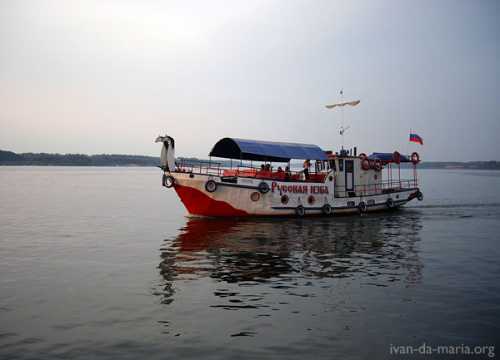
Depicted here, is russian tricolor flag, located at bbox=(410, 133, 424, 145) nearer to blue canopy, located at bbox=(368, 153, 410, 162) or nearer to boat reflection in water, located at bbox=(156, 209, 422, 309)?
blue canopy, located at bbox=(368, 153, 410, 162)

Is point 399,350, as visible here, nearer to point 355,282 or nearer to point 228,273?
point 355,282

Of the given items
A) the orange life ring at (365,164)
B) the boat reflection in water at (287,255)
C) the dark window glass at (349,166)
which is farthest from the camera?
the orange life ring at (365,164)

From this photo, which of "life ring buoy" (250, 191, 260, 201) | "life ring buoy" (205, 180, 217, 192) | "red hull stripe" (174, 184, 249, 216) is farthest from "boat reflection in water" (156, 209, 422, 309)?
"life ring buoy" (205, 180, 217, 192)

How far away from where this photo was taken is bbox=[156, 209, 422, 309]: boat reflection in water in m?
12.7

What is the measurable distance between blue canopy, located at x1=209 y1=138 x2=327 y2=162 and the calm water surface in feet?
20.4

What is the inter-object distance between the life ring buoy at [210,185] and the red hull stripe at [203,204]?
710 millimetres

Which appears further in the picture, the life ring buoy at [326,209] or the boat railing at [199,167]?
the life ring buoy at [326,209]

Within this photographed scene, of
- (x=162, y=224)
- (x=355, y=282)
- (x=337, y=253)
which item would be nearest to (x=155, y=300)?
(x=355, y=282)

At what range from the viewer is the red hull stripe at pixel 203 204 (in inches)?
1009

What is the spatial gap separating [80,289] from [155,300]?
2697 mm

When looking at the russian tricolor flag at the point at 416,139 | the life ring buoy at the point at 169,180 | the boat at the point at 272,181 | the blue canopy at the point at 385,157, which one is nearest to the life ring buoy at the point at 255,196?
the boat at the point at 272,181

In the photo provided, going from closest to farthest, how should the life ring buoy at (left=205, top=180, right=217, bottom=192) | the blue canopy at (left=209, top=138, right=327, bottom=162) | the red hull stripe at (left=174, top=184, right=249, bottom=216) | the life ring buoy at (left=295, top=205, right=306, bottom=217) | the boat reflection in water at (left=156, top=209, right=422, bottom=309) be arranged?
the boat reflection in water at (left=156, top=209, right=422, bottom=309), the life ring buoy at (left=205, top=180, right=217, bottom=192), the red hull stripe at (left=174, top=184, right=249, bottom=216), the blue canopy at (left=209, top=138, right=327, bottom=162), the life ring buoy at (left=295, top=205, right=306, bottom=217)

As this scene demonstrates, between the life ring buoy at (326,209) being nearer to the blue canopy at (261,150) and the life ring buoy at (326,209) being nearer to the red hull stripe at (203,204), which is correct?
the blue canopy at (261,150)

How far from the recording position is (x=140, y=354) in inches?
302
